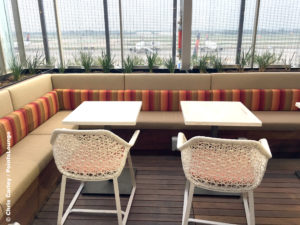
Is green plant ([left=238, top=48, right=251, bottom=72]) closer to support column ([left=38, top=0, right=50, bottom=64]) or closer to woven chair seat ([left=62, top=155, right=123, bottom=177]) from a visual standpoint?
woven chair seat ([left=62, top=155, right=123, bottom=177])

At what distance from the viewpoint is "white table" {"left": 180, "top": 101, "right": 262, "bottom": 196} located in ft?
6.58

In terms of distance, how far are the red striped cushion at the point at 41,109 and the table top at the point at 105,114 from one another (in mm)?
614

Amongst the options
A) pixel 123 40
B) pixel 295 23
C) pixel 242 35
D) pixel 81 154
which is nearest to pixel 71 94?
pixel 123 40

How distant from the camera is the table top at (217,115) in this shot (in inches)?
78.9

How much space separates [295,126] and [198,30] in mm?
1910

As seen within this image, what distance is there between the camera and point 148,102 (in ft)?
10.7

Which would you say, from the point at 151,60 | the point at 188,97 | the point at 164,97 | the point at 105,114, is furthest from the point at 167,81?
the point at 105,114

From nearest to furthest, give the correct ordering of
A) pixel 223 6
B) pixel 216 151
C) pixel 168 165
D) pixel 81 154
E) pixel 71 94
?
1. pixel 216 151
2. pixel 81 154
3. pixel 168 165
4. pixel 71 94
5. pixel 223 6

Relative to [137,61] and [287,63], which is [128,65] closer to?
[137,61]

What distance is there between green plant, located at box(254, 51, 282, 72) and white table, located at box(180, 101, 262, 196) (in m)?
1.40

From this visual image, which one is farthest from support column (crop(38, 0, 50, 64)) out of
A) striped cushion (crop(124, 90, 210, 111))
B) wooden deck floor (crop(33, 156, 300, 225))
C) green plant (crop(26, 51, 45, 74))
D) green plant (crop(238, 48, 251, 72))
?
green plant (crop(238, 48, 251, 72))

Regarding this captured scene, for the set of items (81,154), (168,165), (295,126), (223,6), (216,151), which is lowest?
(168,165)

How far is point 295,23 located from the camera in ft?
12.1

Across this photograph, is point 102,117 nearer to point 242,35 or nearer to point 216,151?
point 216,151
